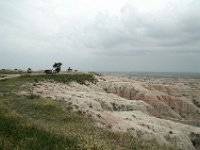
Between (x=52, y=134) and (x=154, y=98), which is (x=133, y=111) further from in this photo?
(x=52, y=134)

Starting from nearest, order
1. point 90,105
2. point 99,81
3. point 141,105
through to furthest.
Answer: point 90,105 → point 141,105 → point 99,81

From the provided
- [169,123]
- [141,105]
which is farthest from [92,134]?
[141,105]

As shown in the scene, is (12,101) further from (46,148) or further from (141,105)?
(141,105)

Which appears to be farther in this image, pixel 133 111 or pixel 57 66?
pixel 57 66

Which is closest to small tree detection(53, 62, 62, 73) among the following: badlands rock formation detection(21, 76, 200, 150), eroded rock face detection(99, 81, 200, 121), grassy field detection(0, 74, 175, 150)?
badlands rock formation detection(21, 76, 200, 150)

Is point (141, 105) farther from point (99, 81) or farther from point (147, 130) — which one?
point (99, 81)

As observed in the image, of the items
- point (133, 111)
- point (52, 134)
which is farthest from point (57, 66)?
point (52, 134)

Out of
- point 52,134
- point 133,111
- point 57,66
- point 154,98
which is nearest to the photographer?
point 52,134

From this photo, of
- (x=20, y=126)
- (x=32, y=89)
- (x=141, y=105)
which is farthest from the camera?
(x=141, y=105)

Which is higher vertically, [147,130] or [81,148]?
[81,148]

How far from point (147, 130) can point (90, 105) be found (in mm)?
7432

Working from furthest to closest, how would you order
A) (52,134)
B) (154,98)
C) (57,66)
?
(57,66) → (154,98) → (52,134)

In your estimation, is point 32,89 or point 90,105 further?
point 32,89

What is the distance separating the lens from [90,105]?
35.7 metres
